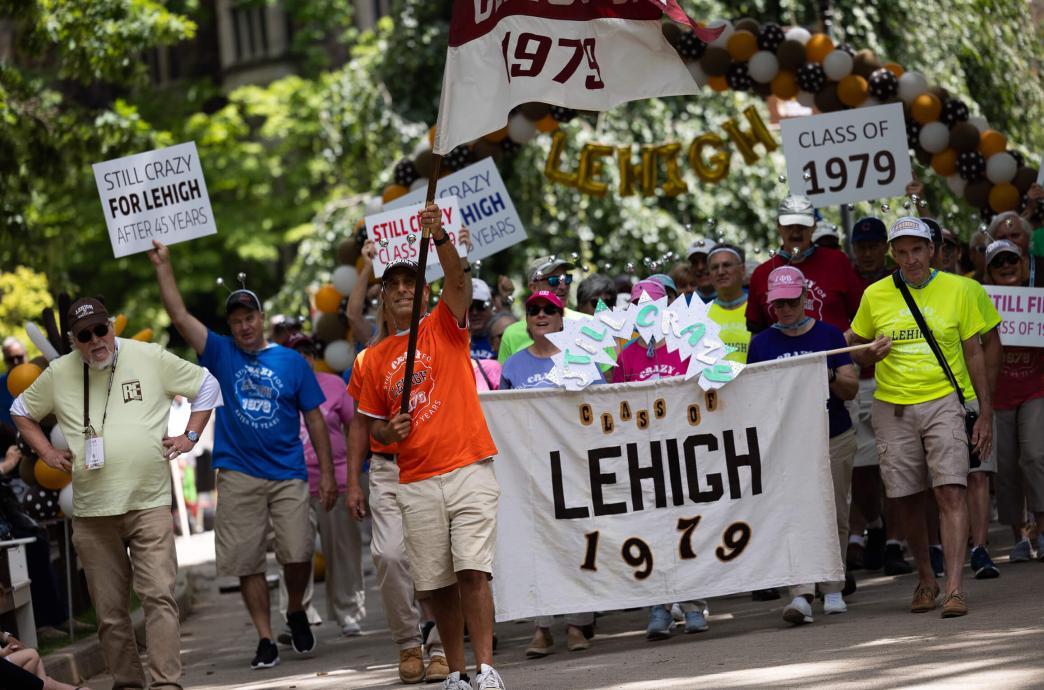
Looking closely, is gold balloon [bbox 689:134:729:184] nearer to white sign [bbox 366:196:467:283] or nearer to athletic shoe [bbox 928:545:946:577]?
white sign [bbox 366:196:467:283]

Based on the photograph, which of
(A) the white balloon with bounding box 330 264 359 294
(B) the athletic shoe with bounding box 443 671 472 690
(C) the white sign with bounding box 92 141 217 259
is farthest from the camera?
(A) the white balloon with bounding box 330 264 359 294

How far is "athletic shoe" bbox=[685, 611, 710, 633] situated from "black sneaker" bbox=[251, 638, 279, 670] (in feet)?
8.46

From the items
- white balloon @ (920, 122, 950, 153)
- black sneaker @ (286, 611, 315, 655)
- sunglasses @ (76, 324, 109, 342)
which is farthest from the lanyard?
white balloon @ (920, 122, 950, 153)

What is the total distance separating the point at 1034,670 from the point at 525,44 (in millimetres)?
3813

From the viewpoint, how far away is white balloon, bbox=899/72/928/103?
47.0ft

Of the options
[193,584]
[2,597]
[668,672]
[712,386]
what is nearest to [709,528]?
[712,386]

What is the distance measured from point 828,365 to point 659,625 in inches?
69.5

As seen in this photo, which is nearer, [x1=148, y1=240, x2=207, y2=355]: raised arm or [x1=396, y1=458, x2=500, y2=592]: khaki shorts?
[x1=396, y1=458, x2=500, y2=592]: khaki shorts

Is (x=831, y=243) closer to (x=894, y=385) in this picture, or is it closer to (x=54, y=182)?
(x=894, y=385)

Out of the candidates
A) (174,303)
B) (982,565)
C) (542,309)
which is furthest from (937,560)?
(174,303)

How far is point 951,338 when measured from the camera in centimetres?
917

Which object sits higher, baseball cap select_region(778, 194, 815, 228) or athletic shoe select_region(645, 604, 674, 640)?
baseball cap select_region(778, 194, 815, 228)

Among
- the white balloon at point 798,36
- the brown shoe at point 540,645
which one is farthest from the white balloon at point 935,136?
the brown shoe at point 540,645

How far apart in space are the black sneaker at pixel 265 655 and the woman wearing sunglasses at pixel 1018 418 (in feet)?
16.0
